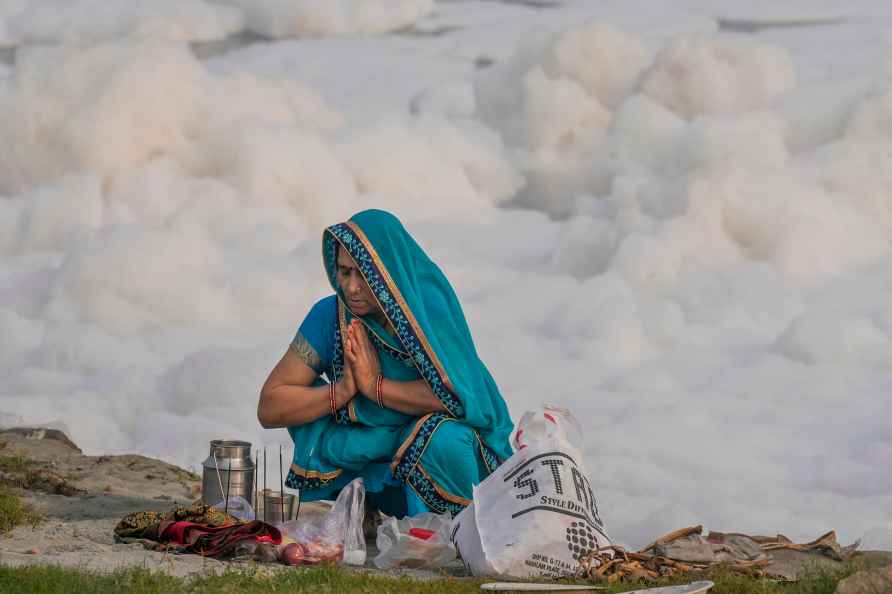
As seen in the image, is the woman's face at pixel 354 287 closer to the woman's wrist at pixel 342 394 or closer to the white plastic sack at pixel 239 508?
the woman's wrist at pixel 342 394

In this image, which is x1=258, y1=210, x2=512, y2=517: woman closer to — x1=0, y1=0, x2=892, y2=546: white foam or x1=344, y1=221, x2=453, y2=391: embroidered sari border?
x1=344, y1=221, x2=453, y2=391: embroidered sari border

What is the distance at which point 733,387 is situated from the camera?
15.1 metres

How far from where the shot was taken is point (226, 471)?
5.83m

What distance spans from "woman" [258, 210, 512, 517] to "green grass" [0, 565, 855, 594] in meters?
0.78

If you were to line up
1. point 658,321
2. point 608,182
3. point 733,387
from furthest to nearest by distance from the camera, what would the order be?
1. point 608,182
2. point 658,321
3. point 733,387

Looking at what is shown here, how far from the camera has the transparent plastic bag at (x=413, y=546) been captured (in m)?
5.35

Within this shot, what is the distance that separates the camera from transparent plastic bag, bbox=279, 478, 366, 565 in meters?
5.35

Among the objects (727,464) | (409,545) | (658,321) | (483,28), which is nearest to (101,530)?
(409,545)

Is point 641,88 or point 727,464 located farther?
point 641,88

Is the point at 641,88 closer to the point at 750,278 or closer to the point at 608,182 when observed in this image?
the point at 608,182

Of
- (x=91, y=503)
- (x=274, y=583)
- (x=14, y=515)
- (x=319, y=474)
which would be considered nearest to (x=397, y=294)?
(x=319, y=474)

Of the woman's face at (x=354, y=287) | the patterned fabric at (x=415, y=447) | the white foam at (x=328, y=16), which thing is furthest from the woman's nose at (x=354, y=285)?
the white foam at (x=328, y=16)

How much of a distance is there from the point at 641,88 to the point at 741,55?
150 cm

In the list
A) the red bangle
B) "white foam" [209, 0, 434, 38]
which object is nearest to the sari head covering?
the red bangle
